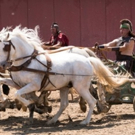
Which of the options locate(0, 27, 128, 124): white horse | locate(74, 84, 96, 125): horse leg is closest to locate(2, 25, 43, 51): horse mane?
locate(0, 27, 128, 124): white horse

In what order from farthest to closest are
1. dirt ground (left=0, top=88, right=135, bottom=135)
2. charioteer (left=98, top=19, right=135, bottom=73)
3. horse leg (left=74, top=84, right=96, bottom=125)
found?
charioteer (left=98, top=19, right=135, bottom=73)
horse leg (left=74, top=84, right=96, bottom=125)
dirt ground (left=0, top=88, right=135, bottom=135)

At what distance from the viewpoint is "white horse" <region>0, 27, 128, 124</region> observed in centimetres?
882

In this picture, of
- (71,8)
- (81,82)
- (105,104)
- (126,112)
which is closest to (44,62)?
(81,82)

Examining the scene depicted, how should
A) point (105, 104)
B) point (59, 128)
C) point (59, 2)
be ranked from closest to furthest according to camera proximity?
point (59, 128) → point (105, 104) → point (59, 2)

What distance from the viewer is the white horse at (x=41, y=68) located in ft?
28.9

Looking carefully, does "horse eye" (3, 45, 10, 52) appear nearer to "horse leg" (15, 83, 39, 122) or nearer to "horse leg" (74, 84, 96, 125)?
"horse leg" (15, 83, 39, 122)

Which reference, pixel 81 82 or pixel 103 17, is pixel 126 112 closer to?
pixel 81 82

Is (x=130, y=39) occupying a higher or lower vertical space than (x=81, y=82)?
higher

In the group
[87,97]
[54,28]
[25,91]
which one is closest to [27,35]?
[25,91]

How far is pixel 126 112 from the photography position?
1041 cm

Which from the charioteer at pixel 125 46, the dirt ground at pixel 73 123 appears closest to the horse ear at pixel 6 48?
the dirt ground at pixel 73 123

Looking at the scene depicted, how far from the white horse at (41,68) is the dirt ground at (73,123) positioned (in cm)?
26

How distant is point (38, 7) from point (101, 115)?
6.45 m

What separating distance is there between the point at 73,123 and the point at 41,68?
1188mm
